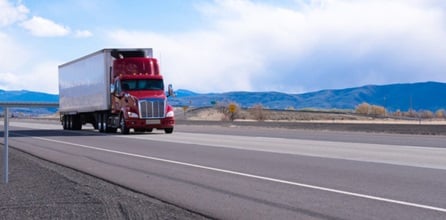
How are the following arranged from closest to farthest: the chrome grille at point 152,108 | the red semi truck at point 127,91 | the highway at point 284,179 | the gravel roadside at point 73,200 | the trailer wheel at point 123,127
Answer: the gravel roadside at point 73,200 < the highway at point 284,179 < the chrome grille at point 152,108 < the red semi truck at point 127,91 < the trailer wheel at point 123,127

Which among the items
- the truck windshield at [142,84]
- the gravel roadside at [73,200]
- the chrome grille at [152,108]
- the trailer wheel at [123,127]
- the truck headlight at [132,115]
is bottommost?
the gravel roadside at [73,200]

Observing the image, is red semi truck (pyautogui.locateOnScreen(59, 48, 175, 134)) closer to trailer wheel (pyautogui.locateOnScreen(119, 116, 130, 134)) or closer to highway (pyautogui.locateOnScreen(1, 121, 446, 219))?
trailer wheel (pyautogui.locateOnScreen(119, 116, 130, 134))

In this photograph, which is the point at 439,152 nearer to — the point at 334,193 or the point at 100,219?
the point at 334,193

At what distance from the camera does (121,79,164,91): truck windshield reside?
36.4 meters

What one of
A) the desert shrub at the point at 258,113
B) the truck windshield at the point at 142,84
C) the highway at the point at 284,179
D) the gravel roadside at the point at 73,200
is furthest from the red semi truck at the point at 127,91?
the desert shrub at the point at 258,113

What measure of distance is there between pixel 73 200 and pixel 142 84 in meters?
25.9

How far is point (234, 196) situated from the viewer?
11.3 metres

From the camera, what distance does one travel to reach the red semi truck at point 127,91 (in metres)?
36.3

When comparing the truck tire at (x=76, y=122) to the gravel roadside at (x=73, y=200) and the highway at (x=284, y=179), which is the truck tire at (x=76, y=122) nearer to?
the highway at (x=284, y=179)

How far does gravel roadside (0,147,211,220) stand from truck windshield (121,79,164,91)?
21.0 metres

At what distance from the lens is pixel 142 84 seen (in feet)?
120

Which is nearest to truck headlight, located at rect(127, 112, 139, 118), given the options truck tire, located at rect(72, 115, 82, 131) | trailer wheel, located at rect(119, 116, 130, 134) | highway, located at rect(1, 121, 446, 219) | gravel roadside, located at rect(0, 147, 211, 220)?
trailer wheel, located at rect(119, 116, 130, 134)

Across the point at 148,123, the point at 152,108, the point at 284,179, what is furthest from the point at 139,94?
the point at 284,179

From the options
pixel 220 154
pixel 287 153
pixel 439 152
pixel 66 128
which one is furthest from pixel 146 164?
pixel 66 128
